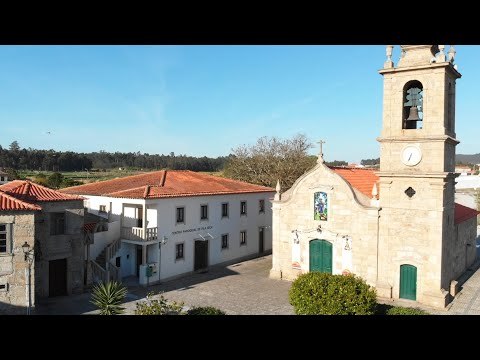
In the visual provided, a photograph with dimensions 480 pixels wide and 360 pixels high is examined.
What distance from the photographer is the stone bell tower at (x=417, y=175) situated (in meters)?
19.3

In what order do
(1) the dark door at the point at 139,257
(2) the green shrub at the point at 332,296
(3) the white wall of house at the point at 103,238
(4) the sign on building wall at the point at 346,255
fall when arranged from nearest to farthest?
(2) the green shrub at the point at 332,296, (4) the sign on building wall at the point at 346,255, (3) the white wall of house at the point at 103,238, (1) the dark door at the point at 139,257

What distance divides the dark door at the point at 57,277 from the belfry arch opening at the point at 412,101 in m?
17.2

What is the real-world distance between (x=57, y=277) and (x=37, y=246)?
197 cm

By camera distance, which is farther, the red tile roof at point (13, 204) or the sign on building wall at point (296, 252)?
the sign on building wall at point (296, 252)

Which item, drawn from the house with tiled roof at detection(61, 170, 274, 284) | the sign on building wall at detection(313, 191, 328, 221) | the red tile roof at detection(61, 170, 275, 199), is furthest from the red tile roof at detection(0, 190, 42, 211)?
the sign on building wall at detection(313, 191, 328, 221)

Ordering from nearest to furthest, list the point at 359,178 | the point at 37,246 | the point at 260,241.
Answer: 1. the point at 37,246
2. the point at 359,178
3. the point at 260,241

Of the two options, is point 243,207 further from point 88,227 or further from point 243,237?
point 88,227

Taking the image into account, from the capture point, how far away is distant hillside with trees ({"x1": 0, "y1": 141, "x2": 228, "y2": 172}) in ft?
222

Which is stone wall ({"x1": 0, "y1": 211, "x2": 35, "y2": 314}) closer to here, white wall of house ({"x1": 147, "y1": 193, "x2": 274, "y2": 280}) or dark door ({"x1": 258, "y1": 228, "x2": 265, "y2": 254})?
white wall of house ({"x1": 147, "y1": 193, "x2": 274, "y2": 280})

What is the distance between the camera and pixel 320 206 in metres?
23.0

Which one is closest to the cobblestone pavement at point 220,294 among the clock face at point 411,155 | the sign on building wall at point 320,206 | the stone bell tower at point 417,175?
the sign on building wall at point 320,206

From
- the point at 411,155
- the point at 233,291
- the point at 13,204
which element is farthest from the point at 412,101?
the point at 13,204

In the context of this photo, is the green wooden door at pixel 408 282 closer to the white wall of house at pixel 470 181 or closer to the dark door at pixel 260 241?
the dark door at pixel 260 241
